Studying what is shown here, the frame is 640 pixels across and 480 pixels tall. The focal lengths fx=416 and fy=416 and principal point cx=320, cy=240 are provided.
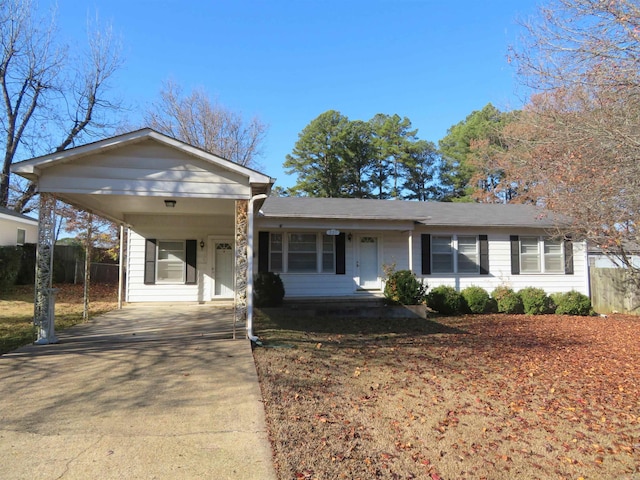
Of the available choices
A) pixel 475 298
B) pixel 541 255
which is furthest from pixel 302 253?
pixel 541 255

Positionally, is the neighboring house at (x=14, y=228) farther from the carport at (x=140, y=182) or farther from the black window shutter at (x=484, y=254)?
the black window shutter at (x=484, y=254)

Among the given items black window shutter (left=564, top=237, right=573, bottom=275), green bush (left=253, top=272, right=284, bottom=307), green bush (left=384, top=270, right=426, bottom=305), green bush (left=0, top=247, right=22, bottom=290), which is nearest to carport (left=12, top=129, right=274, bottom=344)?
green bush (left=253, top=272, right=284, bottom=307)

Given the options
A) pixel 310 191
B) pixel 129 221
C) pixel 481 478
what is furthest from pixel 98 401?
pixel 310 191

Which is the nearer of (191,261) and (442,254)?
(191,261)

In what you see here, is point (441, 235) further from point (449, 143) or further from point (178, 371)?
point (449, 143)

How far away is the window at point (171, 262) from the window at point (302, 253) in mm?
2793

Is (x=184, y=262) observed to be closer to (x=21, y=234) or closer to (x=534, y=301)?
(x=534, y=301)

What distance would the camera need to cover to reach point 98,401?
4.54 metres

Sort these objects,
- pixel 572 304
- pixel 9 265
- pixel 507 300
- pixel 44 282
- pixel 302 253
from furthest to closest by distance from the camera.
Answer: pixel 9 265 → pixel 572 304 → pixel 507 300 → pixel 302 253 → pixel 44 282

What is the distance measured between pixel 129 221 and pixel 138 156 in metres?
5.83

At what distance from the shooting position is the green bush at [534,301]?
13.5m

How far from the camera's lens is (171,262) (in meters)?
13.0

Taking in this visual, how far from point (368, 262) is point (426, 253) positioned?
1.99 metres

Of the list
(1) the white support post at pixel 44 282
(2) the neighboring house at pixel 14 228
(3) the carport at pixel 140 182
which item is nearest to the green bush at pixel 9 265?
(2) the neighboring house at pixel 14 228
